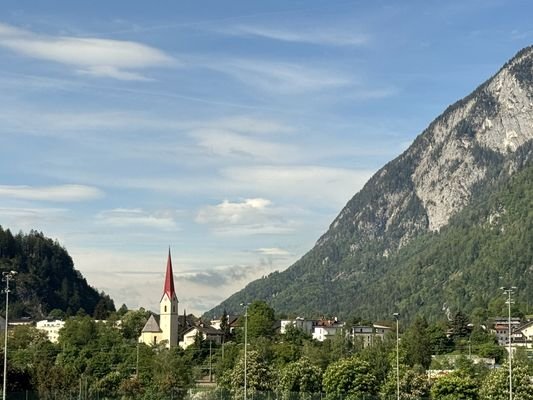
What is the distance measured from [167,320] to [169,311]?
157cm

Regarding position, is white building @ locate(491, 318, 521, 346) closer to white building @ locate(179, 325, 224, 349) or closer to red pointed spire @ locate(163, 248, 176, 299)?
white building @ locate(179, 325, 224, 349)

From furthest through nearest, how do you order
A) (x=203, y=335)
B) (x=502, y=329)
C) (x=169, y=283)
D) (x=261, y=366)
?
1. (x=502, y=329)
2. (x=169, y=283)
3. (x=203, y=335)
4. (x=261, y=366)

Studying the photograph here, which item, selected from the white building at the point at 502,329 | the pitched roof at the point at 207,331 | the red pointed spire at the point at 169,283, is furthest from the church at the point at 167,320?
the white building at the point at 502,329

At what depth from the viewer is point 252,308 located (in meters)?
170

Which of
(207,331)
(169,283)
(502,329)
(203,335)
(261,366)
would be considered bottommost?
(261,366)

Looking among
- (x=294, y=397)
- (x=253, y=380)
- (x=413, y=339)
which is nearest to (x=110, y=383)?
(x=253, y=380)

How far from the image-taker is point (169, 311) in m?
170

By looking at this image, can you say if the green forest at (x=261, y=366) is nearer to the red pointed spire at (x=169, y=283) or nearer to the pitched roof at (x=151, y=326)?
the pitched roof at (x=151, y=326)

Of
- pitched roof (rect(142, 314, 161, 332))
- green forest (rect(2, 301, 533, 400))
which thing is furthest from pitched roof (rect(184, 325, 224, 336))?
pitched roof (rect(142, 314, 161, 332))


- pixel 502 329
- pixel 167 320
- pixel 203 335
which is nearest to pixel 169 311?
pixel 167 320

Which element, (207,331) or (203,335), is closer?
(203,335)

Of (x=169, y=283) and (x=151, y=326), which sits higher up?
(x=169, y=283)

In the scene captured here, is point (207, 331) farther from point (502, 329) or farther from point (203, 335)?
point (502, 329)

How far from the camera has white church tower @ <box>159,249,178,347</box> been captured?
16925 cm
